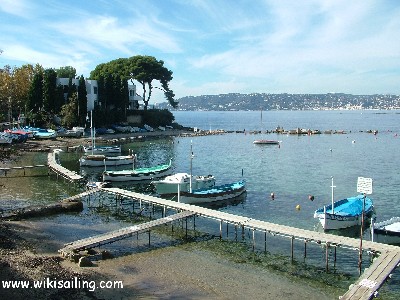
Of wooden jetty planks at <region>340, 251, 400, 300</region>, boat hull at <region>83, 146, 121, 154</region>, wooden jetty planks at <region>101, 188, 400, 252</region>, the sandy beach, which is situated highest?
boat hull at <region>83, 146, 121, 154</region>

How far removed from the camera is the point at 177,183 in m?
39.3

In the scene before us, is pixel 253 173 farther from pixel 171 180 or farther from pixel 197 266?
pixel 197 266

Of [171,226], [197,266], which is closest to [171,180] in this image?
[171,226]

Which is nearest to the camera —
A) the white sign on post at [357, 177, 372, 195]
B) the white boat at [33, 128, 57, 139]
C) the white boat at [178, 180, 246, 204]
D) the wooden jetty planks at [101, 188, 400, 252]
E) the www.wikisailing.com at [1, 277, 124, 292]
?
the www.wikisailing.com at [1, 277, 124, 292]

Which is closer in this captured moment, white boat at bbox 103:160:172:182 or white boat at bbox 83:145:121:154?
white boat at bbox 103:160:172:182

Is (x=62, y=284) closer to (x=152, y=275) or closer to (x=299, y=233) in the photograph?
(x=152, y=275)

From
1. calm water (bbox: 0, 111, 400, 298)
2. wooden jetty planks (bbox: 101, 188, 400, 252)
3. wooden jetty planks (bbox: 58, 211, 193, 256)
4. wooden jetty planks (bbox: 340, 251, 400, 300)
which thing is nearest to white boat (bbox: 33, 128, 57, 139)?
calm water (bbox: 0, 111, 400, 298)

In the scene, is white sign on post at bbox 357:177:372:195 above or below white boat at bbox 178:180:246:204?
above

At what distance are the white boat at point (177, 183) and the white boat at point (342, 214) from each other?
13.3 m

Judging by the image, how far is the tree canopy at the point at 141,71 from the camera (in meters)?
118

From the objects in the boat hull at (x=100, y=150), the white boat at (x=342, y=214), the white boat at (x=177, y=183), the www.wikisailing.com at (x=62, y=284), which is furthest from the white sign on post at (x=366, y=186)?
the boat hull at (x=100, y=150)

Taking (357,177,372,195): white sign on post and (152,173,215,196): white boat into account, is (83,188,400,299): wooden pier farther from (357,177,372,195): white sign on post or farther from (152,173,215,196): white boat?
(152,173,215,196): white boat

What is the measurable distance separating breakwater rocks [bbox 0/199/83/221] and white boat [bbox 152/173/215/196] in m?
7.76

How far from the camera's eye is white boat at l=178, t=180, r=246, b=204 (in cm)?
3750
